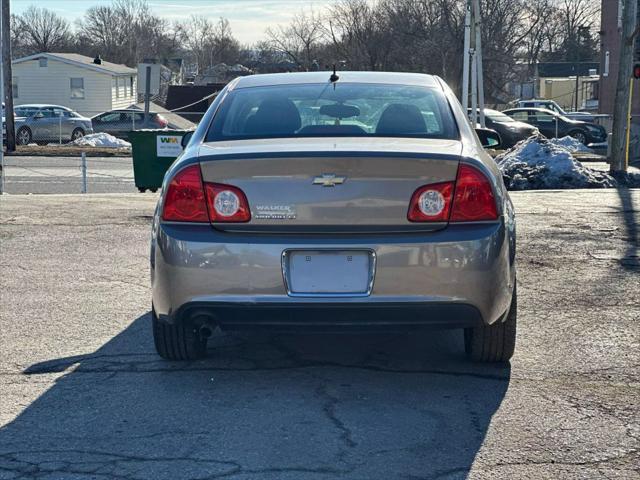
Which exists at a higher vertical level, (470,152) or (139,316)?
(470,152)

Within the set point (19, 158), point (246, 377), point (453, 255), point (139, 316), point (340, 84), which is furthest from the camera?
point (19, 158)

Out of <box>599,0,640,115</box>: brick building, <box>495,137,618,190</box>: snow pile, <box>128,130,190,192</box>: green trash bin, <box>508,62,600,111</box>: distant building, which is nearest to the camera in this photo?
<box>128,130,190,192</box>: green trash bin

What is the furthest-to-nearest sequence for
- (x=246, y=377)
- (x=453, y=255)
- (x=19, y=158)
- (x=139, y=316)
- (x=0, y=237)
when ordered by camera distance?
1. (x=19, y=158)
2. (x=0, y=237)
3. (x=139, y=316)
4. (x=246, y=377)
5. (x=453, y=255)

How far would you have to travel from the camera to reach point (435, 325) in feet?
15.9

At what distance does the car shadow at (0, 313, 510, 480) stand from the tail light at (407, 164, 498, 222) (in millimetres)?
879

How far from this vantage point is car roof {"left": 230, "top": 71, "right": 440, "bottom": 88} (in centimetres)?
612

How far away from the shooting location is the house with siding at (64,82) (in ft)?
196

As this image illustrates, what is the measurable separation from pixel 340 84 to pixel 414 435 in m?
2.48

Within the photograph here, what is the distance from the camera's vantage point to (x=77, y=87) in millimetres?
60219

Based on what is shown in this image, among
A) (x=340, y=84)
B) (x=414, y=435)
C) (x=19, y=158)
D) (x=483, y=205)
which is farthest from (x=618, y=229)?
(x=19, y=158)

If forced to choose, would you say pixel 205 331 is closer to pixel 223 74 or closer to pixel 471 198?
pixel 471 198

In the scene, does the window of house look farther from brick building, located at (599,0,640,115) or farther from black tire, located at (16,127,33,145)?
brick building, located at (599,0,640,115)

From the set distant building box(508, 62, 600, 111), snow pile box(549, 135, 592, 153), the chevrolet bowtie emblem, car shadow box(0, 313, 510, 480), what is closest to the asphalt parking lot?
car shadow box(0, 313, 510, 480)

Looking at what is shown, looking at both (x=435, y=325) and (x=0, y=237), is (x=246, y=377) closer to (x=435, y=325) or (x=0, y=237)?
(x=435, y=325)
